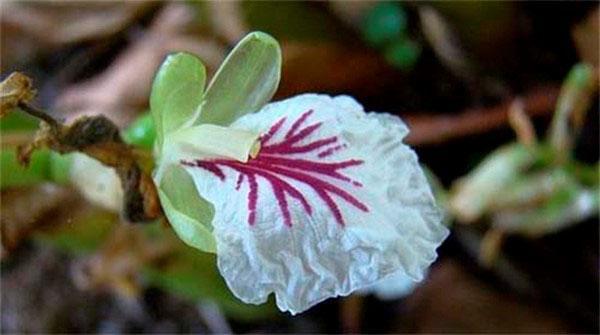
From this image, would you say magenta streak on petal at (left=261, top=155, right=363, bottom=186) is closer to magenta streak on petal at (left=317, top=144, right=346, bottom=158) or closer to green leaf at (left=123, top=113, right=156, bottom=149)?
magenta streak on petal at (left=317, top=144, right=346, bottom=158)

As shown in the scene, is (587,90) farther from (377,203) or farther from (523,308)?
(377,203)

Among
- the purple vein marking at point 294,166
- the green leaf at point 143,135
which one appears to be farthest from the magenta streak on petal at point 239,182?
the green leaf at point 143,135

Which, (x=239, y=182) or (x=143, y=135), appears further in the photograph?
(x=143, y=135)

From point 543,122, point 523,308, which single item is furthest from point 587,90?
point 523,308

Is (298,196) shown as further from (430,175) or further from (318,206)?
(430,175)

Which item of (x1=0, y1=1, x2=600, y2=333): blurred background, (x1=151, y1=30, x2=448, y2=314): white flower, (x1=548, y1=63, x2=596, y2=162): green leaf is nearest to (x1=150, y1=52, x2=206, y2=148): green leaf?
(x1=151, y1=30, x2=448, y2=314): white flower

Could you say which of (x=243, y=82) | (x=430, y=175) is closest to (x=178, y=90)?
(x=243, y=82)
